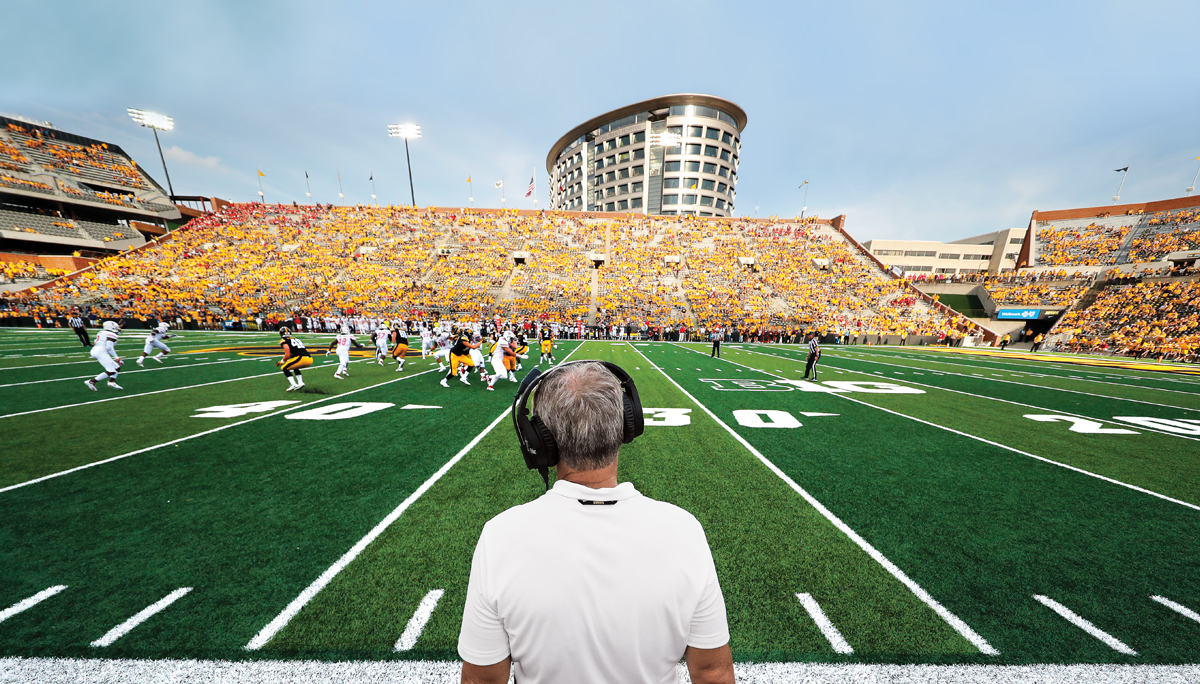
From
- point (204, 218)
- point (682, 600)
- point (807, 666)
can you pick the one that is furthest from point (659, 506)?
point (204, 218)

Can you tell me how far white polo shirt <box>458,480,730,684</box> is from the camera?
1121mm

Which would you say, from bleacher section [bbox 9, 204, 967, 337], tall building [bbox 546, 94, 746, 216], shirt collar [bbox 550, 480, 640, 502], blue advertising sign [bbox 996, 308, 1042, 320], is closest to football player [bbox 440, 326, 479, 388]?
shirt collar [bbox 550, 480, 640, 502]

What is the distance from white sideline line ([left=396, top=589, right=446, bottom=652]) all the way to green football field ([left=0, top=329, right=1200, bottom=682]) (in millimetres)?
28

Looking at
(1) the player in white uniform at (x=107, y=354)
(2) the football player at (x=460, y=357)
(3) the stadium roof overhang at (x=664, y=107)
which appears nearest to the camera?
(1) the player in white uniform at (x=107, y=354)

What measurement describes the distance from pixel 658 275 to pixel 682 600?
4037cm

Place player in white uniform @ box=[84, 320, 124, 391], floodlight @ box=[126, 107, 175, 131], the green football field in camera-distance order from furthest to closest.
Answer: floodlight @ box=[126, 107, 175, 131] → player in white uniform @ box=[84, 320, 124, 391] → the green football field

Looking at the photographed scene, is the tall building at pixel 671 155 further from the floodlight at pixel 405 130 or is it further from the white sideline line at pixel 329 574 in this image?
the white sideline line at pixel 329 574

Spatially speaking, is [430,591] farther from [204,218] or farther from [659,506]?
[204,218]

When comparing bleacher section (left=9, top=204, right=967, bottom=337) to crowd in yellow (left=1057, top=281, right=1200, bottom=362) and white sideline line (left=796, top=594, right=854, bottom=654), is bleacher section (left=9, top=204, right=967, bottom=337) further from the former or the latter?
white sideline line (left=796, top=594, right=854, bottom=654)

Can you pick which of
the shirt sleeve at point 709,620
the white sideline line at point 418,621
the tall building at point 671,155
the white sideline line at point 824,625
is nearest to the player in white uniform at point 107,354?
the white sideline line at point 418,621

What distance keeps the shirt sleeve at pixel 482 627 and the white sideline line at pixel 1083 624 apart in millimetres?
3930

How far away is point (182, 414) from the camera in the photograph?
7.56m

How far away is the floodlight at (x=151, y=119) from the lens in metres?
44.3

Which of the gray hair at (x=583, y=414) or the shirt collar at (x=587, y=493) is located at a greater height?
the gray hair at (x=583, y=414)
